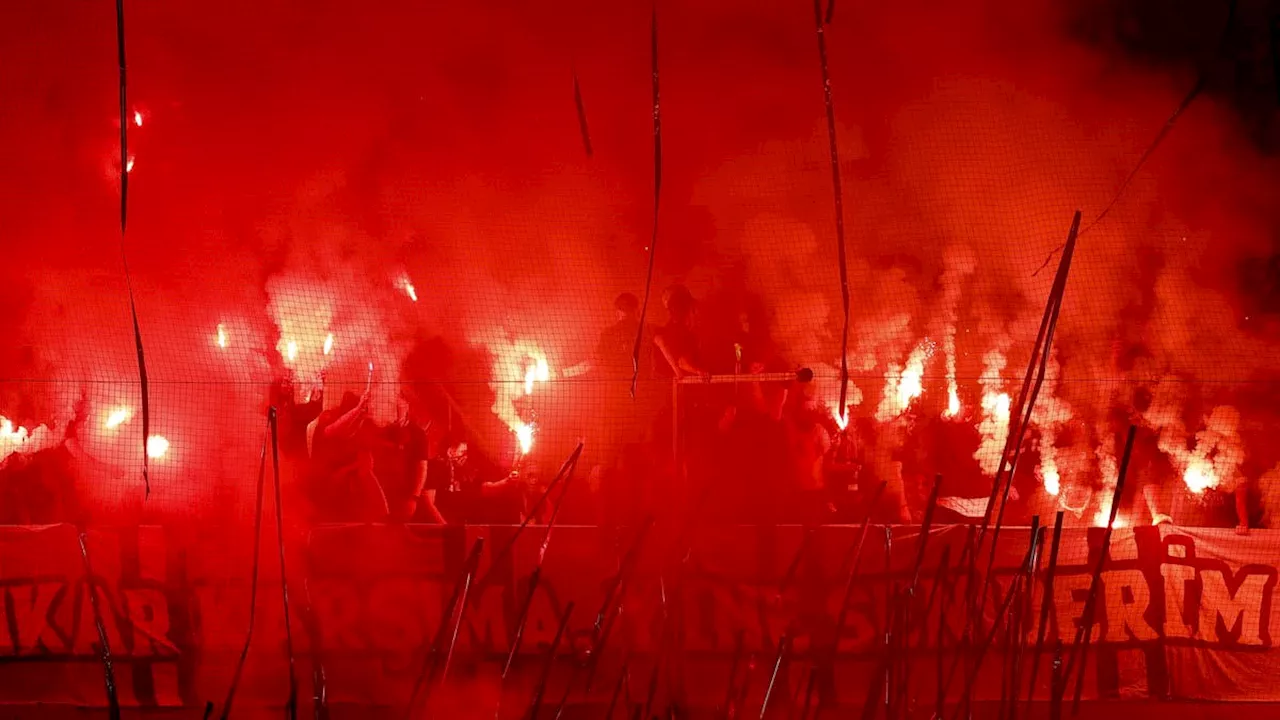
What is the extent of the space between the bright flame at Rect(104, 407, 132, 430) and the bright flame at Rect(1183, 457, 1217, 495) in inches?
341

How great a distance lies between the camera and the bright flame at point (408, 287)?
8.41 metres

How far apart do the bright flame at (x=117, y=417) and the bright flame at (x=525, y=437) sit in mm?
3226

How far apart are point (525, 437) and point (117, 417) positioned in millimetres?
3369

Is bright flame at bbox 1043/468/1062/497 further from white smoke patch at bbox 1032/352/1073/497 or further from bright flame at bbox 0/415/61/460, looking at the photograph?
bright flame at bbox 0/415/61/460

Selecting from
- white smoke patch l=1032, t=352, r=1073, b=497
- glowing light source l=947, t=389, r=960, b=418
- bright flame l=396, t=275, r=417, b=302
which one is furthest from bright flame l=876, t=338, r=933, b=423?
bright flame l=396, t=275, r=417, b=302

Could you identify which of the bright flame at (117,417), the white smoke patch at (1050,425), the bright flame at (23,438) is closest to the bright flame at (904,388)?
the white smoke patch at (1050,425)

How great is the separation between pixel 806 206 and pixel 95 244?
578 centimetres

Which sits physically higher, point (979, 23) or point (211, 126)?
point (979, 23)

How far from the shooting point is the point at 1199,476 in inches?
304

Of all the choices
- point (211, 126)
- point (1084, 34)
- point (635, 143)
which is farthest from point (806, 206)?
point (211, 126)

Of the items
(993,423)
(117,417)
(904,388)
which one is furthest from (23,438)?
(993,423)

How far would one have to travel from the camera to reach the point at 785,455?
6062 millimetres

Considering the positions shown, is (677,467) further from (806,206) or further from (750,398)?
(806,206)

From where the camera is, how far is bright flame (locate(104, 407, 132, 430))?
791 cm
